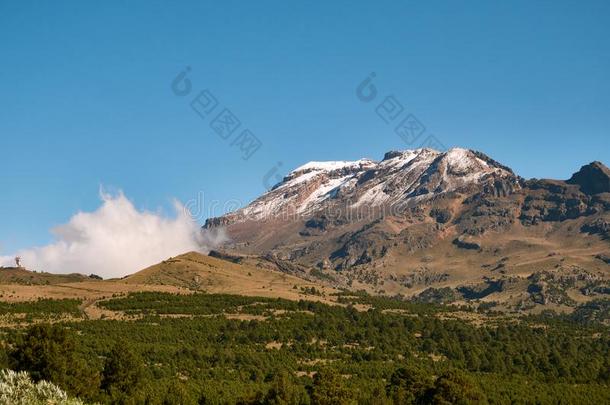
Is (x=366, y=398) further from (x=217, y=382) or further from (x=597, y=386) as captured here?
(x=597, y=386)

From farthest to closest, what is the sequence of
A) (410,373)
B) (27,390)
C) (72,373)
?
1. (410,373)
2. (72,373)
3. (27,390)

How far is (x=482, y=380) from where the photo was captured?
176 meters

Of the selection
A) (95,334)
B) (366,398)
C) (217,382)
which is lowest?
(366,398)

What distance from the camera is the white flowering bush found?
151ft

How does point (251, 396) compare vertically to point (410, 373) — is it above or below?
above

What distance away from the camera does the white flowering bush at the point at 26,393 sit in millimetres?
46062

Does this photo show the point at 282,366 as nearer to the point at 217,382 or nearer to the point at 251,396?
the point at 217,382

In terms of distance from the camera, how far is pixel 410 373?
461 feet

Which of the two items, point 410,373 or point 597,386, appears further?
point 597,386

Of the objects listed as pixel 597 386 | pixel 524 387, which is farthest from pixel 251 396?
pixel 597 386

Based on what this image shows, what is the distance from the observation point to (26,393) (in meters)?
47.9

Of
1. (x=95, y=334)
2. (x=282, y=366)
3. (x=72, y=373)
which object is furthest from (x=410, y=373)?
(x=95, y=334)

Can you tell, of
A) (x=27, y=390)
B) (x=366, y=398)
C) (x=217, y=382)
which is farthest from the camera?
(x=217, y=382)

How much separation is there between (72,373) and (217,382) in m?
58.1
